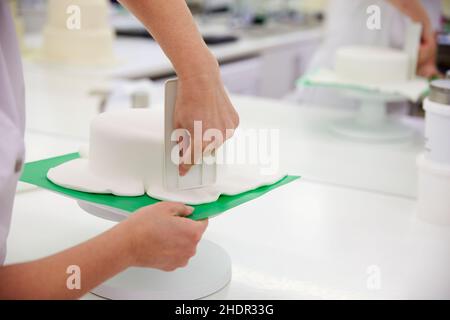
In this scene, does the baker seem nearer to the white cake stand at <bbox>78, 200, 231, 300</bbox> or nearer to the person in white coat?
the white cake stand at <bbox>78, 200, 231, 300</bbox>

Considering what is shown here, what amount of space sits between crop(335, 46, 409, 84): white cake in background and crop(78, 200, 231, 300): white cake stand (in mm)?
613

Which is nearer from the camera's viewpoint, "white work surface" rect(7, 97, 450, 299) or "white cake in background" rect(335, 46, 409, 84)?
"white work surface" rect(7, 97, 450, 299)

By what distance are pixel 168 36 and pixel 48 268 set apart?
277 millimetres

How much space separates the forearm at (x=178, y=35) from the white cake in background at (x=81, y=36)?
1.03 m

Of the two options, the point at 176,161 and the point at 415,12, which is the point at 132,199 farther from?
the point at 415,12

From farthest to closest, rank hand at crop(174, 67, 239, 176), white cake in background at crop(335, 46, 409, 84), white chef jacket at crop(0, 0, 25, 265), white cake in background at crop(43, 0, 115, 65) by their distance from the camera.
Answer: white cake in background at crop(43, 0, 115, 65) → white cake in background at crop(335, 46, 409, 84) → hand at crop(174, 67, 239, 176) → white chef jacket at crop(0, 0, 25, 265)

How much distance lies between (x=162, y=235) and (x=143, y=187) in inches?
4.5

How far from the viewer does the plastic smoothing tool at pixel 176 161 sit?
2.16 ft

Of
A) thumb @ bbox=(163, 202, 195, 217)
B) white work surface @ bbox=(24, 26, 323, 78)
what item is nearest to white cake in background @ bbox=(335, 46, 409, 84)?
white work surface @ bbox=(24, 26, 323, 78)

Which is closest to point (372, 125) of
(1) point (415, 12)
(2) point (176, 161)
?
(1) point (415, 12)

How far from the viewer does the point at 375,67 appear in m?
1.20

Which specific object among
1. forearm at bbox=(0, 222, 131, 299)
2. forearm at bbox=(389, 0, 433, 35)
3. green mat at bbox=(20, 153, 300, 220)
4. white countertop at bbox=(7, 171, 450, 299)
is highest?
forearm at bbox=(389, 0, 433, 35)

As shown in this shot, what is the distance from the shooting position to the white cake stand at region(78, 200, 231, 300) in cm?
67
